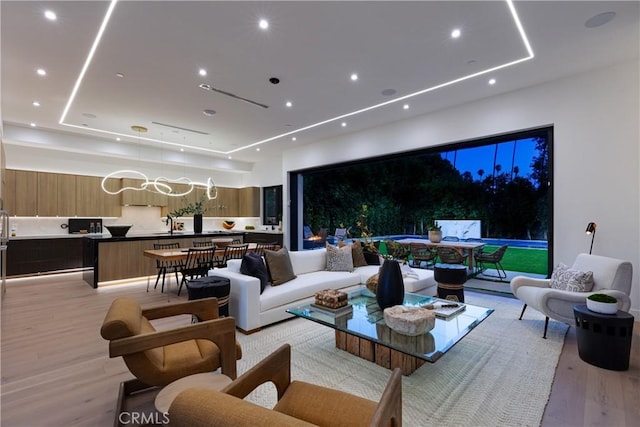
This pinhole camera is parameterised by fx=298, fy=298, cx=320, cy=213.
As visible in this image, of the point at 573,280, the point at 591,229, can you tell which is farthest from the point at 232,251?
the point at 591,229

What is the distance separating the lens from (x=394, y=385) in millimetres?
1205

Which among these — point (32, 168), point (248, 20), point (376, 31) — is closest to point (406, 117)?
point (376, 31)

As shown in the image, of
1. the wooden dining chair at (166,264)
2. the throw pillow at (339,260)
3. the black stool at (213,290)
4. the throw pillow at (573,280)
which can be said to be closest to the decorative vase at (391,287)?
the black stool at (213,290)

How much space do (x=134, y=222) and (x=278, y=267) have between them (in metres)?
6.39

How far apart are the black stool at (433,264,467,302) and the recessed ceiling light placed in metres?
2.98

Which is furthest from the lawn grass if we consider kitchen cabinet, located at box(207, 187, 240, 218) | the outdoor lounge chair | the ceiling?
kitchen cabinet, located at box(207, 187, 240, 218)

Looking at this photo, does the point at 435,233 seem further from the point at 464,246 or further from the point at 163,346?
the point at 163,346

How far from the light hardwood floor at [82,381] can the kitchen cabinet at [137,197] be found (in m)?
4.38

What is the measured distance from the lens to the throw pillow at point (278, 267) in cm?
391

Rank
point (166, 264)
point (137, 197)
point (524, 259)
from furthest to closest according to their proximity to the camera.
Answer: point (137, 197) → point (166, 264) → point (524, 259)

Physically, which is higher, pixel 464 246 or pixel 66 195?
pixel 66 195

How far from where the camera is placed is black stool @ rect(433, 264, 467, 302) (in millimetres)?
3945

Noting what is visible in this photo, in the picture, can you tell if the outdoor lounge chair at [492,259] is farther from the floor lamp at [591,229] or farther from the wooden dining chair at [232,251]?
the wooden dining chair at [232,251]

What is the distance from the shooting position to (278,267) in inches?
157
